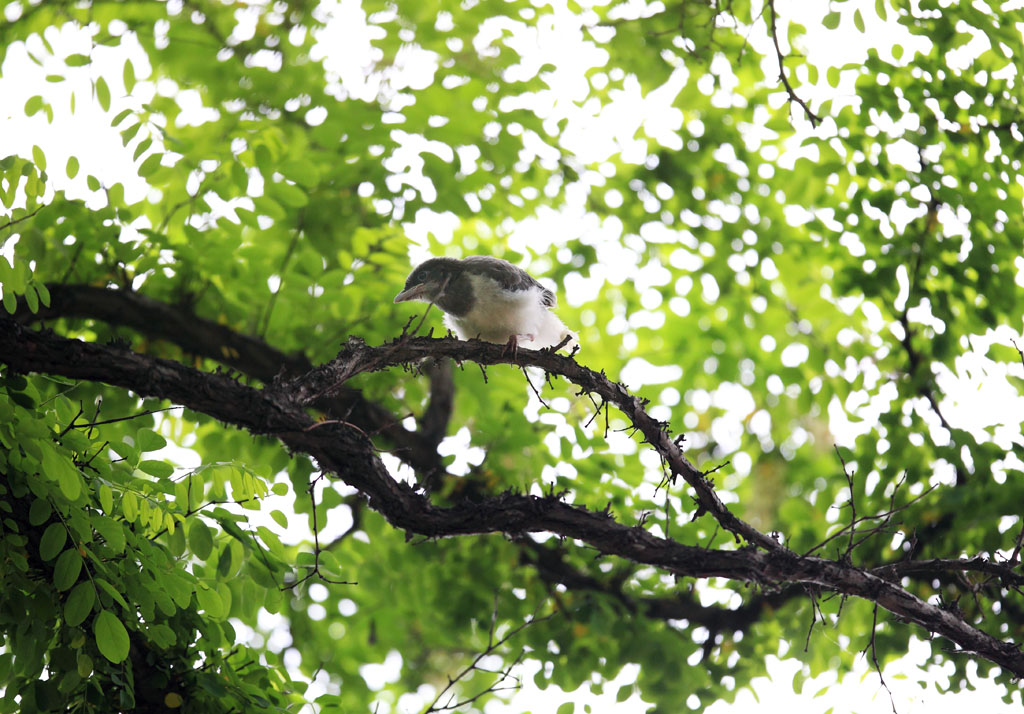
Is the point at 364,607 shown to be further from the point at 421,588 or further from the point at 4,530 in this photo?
the point at 4,530

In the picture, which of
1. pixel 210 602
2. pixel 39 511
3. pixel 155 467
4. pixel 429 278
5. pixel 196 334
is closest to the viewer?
pixel 39 511

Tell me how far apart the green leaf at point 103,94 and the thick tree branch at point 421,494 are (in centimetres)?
160

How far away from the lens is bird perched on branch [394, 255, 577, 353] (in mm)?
4215

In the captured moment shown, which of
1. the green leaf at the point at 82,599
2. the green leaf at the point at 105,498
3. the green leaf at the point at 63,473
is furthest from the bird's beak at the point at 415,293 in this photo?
the green leaf at the point at 82,599

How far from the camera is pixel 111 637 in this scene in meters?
2.54

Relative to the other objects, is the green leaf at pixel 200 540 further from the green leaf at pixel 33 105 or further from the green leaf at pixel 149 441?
the green leaf at pixel 33 105

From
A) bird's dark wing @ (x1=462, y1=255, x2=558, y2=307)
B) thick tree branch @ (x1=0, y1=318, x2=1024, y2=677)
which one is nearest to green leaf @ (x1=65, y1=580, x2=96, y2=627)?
thick tree branch @ (x1=0, y1=318, x2=1024, y2=677)

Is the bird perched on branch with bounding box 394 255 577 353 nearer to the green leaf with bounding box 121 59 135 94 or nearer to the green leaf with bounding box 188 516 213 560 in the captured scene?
the green leaf with bounding box 188 516 213 560

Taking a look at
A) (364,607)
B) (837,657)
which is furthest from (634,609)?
(364,607)

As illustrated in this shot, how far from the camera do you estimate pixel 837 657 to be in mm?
5711

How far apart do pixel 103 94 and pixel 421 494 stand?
2.61 meters

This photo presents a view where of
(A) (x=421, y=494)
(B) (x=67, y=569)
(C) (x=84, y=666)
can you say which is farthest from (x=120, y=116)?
(C) (x=84, y=666)

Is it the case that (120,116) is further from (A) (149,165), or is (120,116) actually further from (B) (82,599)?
(B) (82,599)

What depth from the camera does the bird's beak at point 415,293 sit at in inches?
170
